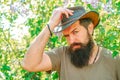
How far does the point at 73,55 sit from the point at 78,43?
146 millimetres

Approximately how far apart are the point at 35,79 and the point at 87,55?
95 centimetres

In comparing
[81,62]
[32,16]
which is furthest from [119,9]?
[32,16]

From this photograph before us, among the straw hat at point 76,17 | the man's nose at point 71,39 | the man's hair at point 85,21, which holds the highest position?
the straw hat at point 76,17

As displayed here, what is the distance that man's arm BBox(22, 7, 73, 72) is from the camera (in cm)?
460

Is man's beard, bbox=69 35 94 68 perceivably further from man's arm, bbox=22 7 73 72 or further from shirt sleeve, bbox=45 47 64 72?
man's arm, bbox=22 7 73 72

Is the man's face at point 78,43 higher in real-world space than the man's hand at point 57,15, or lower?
lower

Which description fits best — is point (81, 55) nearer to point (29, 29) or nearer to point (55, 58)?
point (55, 58)

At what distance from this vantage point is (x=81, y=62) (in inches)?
186

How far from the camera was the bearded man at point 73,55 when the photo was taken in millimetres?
A: 4621

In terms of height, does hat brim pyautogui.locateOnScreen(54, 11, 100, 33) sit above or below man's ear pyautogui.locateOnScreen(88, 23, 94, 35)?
above

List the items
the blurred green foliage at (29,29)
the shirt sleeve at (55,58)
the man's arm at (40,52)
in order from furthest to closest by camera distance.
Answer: the blurred green foliage at (29,29) → the shirt sleeve at (55,58) → the man's arm at (40,52)

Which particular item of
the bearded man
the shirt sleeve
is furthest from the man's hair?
the shirt sleeve

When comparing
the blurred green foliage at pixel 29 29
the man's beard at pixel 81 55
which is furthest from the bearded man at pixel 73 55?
the blurred green foliage at pixel 29 29

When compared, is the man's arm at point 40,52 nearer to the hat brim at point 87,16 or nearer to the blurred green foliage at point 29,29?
the hat brim at point 87,16
